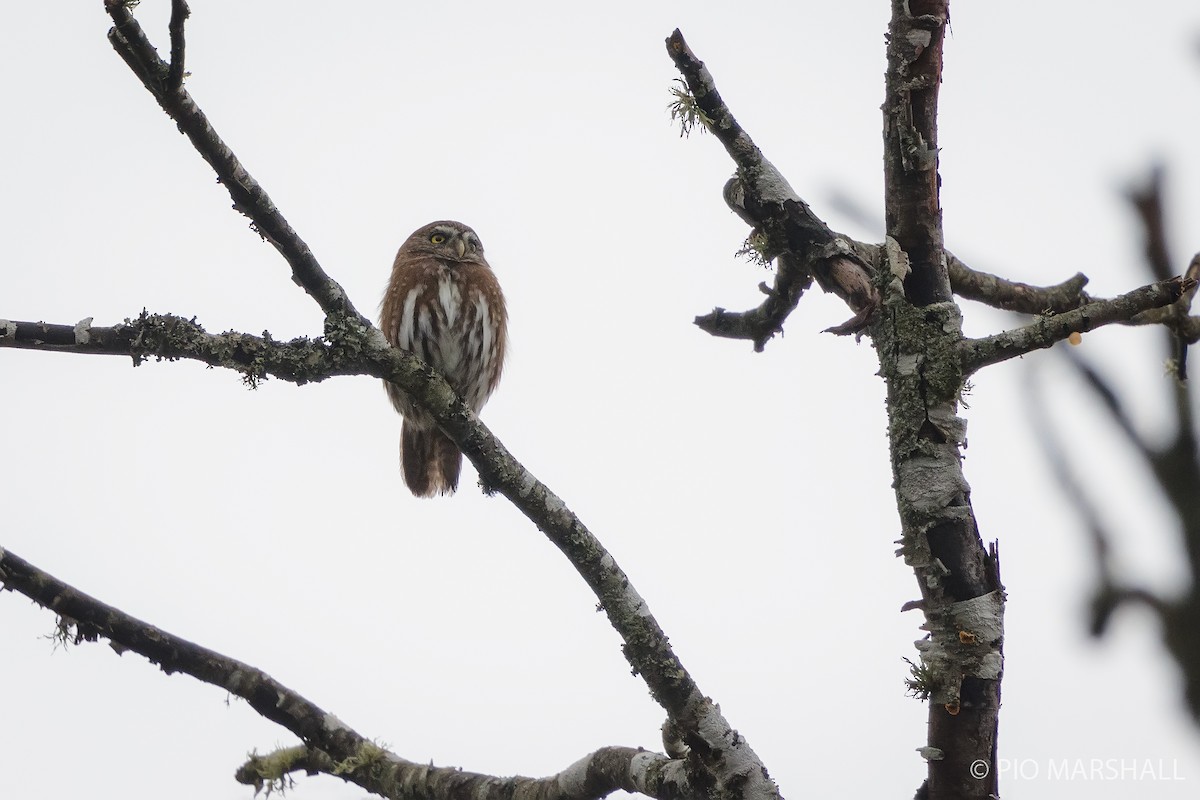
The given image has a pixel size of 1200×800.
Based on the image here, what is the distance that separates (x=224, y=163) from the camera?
3.47 metres

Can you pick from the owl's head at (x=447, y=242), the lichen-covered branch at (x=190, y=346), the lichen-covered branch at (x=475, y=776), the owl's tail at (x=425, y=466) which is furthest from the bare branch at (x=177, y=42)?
the owl's tail at (x=425, y=466)

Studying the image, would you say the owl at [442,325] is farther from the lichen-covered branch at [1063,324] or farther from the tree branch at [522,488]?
the lichen-covered branch at [1063,324]

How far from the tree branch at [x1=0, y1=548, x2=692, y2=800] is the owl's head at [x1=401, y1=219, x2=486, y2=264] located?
3864 mm

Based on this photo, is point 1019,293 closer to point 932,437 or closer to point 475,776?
point 932,437

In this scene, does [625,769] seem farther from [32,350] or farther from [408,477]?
[408,477]

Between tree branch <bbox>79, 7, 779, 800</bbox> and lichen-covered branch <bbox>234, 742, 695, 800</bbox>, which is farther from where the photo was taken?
lichen-covered branch <bbox>234, 742, 695, 800</bbox>

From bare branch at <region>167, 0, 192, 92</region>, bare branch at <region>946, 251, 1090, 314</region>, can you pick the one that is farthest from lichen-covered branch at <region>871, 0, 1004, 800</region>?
bare branch at <region>167, 0, 192, 92</region>

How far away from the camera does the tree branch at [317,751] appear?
349 centimetres

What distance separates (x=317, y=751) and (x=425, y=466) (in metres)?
3.30

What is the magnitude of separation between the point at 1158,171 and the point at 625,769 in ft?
7.80

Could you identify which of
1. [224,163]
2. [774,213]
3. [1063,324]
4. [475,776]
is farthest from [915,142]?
[475,776]

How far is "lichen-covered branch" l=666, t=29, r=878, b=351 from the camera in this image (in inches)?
149

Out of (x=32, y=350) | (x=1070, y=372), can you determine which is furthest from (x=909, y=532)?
(x=32, y=350)

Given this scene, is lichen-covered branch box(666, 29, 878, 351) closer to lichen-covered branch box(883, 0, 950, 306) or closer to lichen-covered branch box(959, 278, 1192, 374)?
lichen-covered branch box(883, 0, 950, 306)
